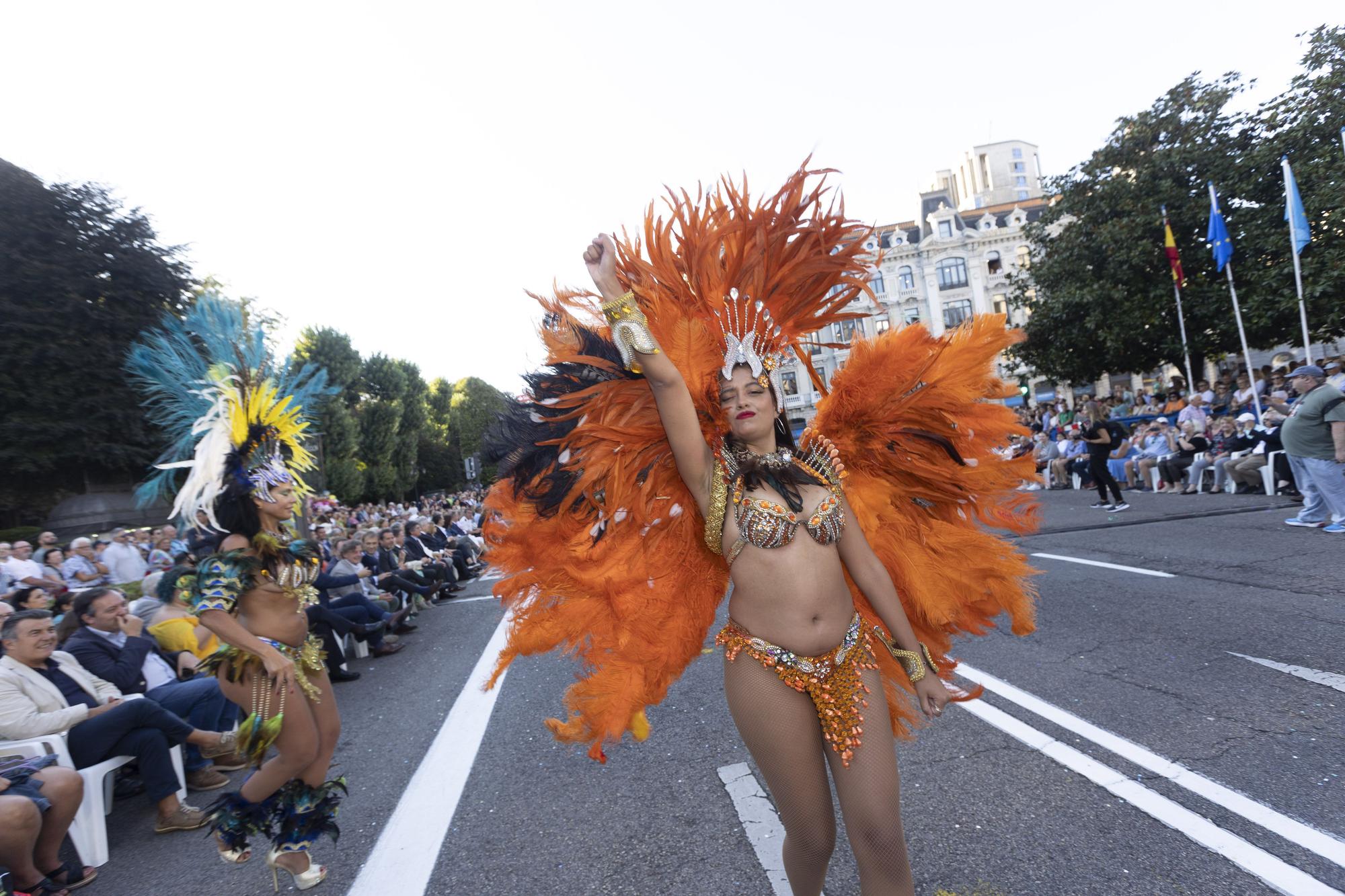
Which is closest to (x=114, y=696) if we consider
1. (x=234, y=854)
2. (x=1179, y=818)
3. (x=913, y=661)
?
(x=234, y=854)

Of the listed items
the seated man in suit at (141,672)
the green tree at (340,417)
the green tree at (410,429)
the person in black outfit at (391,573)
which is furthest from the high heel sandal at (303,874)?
the green tree at (410,429)

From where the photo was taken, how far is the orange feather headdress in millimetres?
2879

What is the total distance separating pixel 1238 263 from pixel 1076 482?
1080 centimetres

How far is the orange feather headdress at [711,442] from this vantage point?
9.45ft

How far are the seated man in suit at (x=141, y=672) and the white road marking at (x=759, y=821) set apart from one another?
351 cm

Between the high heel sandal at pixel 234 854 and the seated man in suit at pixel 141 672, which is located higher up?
the seated man in suit at pixel 141 672

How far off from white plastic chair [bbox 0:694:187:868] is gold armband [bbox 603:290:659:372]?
3912 millimetres

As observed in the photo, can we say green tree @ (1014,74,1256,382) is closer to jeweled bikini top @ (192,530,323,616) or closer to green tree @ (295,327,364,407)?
jeweled bikini top @ (192,530,323,616)

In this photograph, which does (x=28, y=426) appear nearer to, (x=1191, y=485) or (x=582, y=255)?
(x=582, y=255)

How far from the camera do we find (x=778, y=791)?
A: 2.38 m

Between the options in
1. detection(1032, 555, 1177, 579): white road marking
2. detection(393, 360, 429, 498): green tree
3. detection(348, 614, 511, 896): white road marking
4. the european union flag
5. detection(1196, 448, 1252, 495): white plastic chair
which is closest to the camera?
detection(348, 614, 511, 896): white road marking

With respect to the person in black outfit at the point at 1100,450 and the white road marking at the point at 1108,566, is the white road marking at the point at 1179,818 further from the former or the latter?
the person in black outfit at the point at 1100,450

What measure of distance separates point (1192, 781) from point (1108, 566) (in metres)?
5.43

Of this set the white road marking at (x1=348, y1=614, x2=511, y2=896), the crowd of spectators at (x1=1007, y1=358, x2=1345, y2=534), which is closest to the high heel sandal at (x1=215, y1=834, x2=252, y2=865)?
the white road marking at (x1=348, y1=614, x2=511, y2=896)
